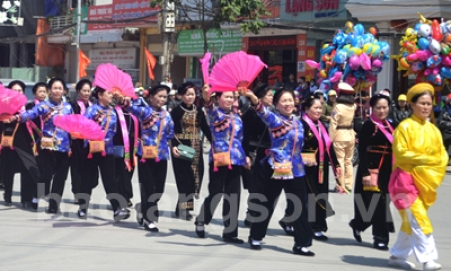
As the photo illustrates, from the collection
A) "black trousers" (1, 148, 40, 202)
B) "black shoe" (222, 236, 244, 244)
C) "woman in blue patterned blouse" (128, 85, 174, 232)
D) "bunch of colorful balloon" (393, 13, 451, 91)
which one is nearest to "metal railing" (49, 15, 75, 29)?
"bunch of colorful balloon" (393, 13, 451, 91)

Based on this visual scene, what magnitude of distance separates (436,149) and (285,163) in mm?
1372

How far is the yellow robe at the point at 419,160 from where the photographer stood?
675 centimetres

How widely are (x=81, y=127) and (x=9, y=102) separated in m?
1.49

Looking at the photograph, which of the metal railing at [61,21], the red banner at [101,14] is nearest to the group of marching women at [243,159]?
the red banner at [101,14]

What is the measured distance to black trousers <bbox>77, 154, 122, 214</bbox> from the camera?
29.8 feet

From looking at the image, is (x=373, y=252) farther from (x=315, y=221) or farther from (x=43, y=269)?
(x=43, y=269)

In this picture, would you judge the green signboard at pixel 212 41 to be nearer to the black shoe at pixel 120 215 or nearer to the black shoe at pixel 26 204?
the black shoe at pixel 26 204

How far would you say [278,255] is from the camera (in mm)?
7484

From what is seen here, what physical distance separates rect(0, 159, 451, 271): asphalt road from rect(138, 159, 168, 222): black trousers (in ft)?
0.73

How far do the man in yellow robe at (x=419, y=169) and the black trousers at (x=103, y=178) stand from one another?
138 inches

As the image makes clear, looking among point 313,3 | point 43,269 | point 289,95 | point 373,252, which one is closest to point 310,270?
point 373,252

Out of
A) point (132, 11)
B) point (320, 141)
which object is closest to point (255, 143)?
A: point (320, 141)

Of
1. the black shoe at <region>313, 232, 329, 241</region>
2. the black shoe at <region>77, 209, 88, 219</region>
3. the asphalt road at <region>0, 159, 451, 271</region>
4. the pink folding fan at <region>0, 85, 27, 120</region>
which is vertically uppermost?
the pink folding fan at <region>0, 85, 27, 120</region>

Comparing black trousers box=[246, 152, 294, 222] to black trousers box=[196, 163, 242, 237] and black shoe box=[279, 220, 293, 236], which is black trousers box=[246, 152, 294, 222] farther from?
black shoe box=[279, 220, 293, 236]
